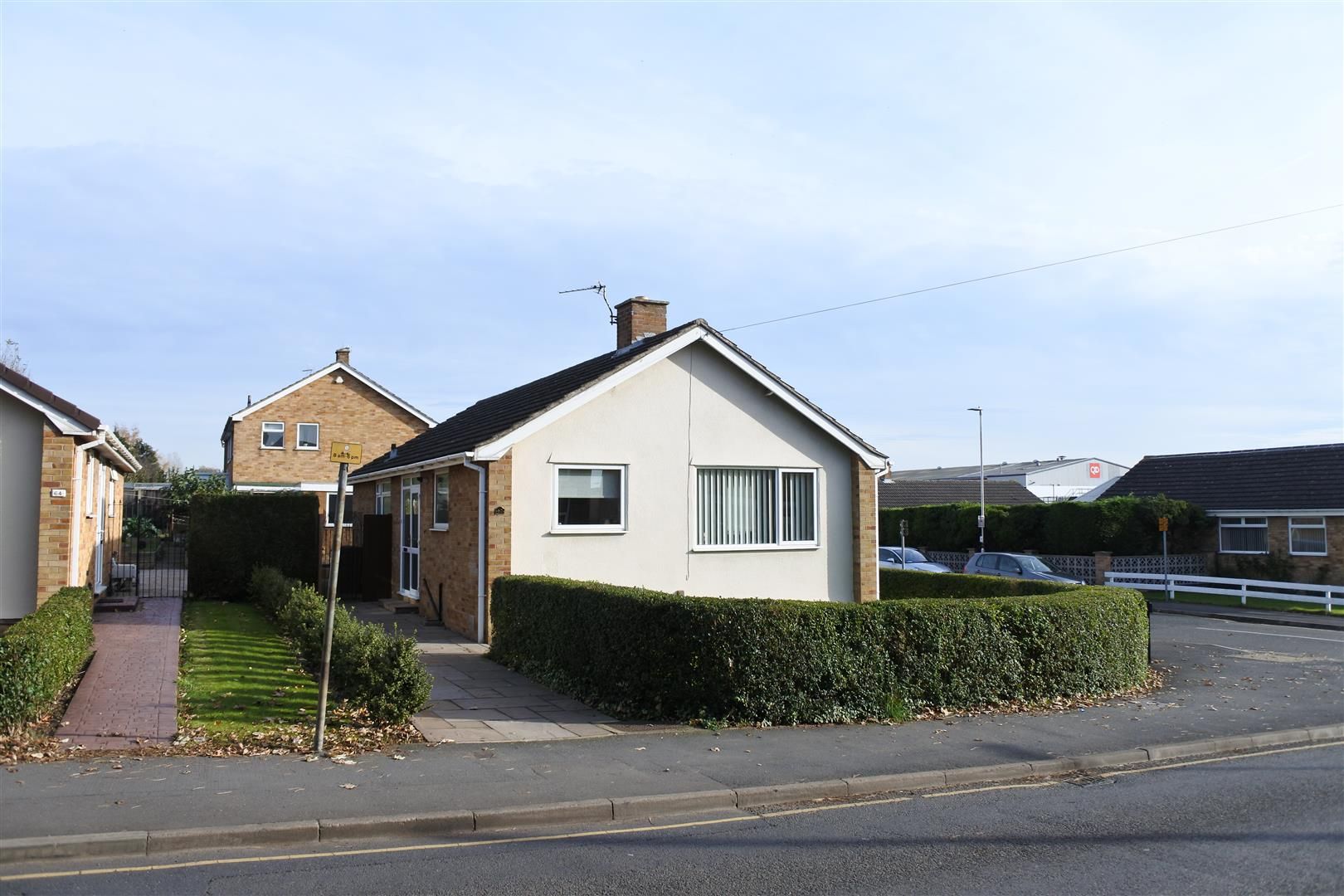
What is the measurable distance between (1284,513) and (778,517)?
2315 cm

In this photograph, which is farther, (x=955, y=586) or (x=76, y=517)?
(x=955, y=586)

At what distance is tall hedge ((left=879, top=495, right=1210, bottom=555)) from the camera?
1378 inches

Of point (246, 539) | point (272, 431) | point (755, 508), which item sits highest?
point (272, 431)

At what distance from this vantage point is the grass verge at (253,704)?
29.9 ft

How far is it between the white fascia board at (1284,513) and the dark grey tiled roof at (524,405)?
68.3ft

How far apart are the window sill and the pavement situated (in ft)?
22.3

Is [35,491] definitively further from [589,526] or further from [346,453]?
[589,526]

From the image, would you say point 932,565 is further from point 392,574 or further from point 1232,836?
point 1232,836

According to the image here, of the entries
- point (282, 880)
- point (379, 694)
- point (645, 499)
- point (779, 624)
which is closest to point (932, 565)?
point (645, 499)

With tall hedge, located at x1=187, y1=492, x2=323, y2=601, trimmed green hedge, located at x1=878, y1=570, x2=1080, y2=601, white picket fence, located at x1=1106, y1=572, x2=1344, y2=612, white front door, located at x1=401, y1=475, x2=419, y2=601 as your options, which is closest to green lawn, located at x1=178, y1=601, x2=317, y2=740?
white front door, located at x1=401, y1=475, x2=419, y2=601

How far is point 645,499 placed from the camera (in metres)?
17.1

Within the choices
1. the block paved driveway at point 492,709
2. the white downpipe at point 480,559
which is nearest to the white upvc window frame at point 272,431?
the white downpipe at point 480,559

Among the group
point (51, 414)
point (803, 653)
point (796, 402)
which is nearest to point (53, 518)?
point (51, 414)

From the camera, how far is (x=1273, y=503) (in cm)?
3384
